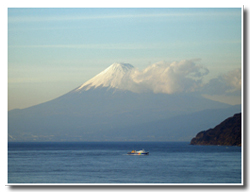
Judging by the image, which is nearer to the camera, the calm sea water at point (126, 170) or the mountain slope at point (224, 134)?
the calm sea water at point (126, 170)

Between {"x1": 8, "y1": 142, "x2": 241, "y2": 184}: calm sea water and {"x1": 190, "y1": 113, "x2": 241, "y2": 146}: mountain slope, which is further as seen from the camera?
{"x1": 190, "y1": 113, "x2": 241, "y2": 146}: mountain slope

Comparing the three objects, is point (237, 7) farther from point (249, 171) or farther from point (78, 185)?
point (78, 185)

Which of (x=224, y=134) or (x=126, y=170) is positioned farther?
(x=224, y=134)

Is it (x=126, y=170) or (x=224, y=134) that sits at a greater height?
(x=126, y=170)
